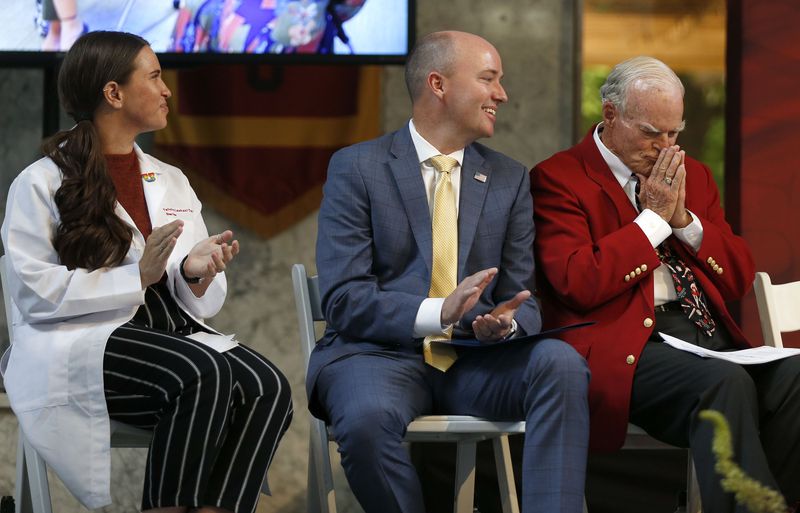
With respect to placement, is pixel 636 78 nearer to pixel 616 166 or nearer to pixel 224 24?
pixel 616 166

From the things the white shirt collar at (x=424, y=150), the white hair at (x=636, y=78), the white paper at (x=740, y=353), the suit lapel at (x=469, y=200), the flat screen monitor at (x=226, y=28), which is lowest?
the white paper at (x=740, y=353)

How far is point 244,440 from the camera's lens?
2523 millimetres

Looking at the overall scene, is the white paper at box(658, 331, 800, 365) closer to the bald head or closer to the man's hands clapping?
the man's hands clapping

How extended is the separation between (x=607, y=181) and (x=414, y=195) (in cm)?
55

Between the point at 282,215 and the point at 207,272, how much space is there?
1.48 meters

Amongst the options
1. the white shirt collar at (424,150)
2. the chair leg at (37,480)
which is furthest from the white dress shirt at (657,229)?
the chair leg at (37,480)

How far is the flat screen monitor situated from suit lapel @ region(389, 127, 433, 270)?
3.08 feet

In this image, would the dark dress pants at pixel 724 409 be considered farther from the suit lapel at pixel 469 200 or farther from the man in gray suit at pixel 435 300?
the suit lapel at pixel 469 200

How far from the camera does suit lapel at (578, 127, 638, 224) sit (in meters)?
2.98

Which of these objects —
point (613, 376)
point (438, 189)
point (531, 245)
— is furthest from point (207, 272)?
point (613, 376)

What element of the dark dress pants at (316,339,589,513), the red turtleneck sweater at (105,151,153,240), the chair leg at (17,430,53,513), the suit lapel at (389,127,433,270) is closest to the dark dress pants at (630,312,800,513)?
the dark dress pants at (316,339,589,513)

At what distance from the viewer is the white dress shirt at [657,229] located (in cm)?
284

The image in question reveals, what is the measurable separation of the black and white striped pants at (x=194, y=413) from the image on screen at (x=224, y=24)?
143cm

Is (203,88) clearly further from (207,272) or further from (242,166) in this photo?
(207,272)
